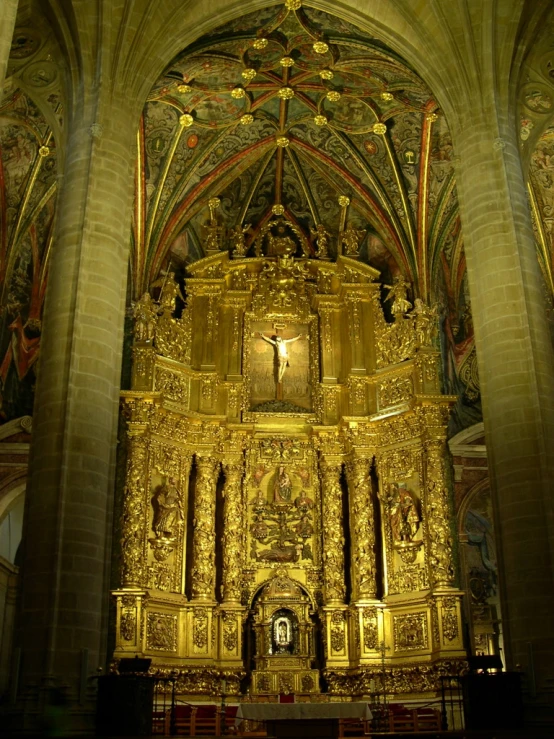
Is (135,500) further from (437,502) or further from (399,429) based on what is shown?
(437,502)

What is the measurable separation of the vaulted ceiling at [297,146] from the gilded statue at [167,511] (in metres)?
4.58

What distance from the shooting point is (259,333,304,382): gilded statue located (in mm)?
19500

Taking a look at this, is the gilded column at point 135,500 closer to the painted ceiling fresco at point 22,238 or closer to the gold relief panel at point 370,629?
the painted ceiling fresco at point 22,238

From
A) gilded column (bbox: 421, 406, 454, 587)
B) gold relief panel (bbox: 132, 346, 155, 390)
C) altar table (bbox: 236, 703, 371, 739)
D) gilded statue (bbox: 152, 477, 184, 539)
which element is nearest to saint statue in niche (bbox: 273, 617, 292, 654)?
gilded statue (bbox: 152, 477, 184, 539)

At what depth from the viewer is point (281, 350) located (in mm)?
19625

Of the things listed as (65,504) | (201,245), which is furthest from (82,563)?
(201,245)

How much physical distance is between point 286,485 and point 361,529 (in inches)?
71.8

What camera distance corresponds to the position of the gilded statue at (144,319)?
59.9 feet

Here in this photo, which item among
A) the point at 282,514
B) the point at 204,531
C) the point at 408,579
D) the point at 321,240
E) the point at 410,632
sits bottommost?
the point at 410,632

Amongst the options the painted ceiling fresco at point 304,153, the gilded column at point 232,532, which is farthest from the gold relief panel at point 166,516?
the painted ceiling fresco at point 304,153

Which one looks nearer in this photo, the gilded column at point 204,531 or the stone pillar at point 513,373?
the stone pillar at point 513,373

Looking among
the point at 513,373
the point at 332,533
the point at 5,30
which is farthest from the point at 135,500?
the point at 5,30

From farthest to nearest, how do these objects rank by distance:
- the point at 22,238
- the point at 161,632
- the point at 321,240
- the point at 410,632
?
the point at 321,240 < the point at 22,238 < the point at 410,632 < the point at 161,632

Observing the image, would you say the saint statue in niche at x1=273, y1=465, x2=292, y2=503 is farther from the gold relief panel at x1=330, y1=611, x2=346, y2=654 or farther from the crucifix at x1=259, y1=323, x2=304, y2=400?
the gold relief panel at x1=330, y1=611, x2=346, y2=654
